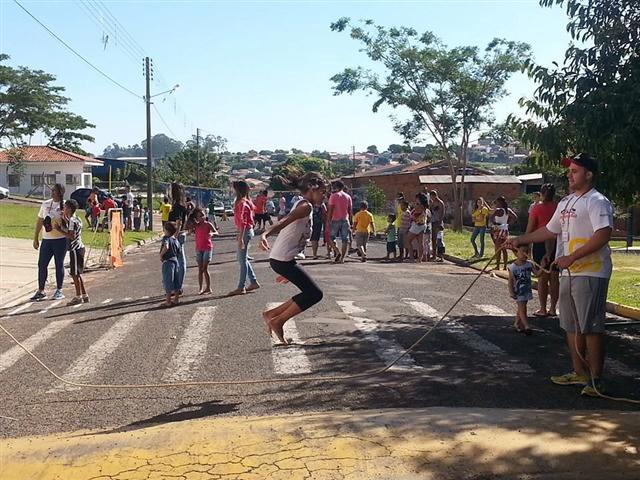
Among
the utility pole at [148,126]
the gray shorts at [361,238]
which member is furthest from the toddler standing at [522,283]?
the utility pole at [148,126]

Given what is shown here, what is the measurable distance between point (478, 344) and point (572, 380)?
6.33ft

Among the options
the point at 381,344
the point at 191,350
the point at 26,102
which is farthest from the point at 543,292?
the point at 26,102

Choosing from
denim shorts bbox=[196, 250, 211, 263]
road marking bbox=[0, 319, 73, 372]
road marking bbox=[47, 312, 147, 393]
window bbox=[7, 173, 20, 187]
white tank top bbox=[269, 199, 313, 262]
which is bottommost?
road marking bbox=[0, 319, 73, 372]

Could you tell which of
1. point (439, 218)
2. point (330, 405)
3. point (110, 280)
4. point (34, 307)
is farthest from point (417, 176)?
point (330, 405)

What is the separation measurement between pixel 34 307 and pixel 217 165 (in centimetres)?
7346

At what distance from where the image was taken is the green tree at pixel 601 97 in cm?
857

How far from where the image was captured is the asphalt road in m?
5.93

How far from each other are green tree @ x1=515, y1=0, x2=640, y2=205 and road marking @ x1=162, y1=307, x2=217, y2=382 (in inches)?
194

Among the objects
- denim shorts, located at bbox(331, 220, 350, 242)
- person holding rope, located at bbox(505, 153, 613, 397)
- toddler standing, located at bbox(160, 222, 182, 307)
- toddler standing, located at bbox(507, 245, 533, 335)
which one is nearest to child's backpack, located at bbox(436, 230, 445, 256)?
denim shorts, located at bbox(331, 220, 350, 242)

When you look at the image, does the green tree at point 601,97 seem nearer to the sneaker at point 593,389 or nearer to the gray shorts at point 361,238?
the sneaker at point 593,389

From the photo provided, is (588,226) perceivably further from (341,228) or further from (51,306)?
(341,228)

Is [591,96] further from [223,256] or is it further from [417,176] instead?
[417,176]

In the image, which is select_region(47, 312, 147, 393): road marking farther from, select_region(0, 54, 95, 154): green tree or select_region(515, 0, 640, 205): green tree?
select_region(0, 54, 95, 154): green tree

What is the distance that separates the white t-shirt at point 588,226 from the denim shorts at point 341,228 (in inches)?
446
